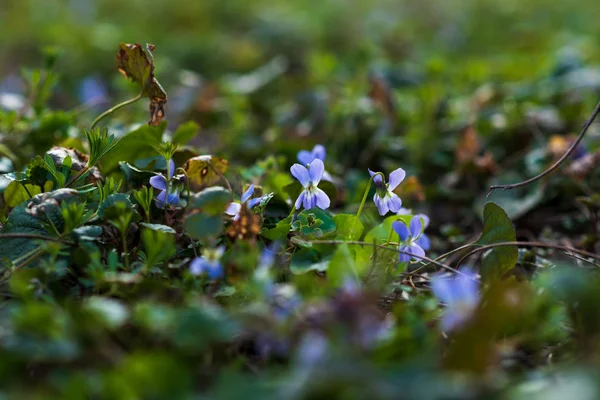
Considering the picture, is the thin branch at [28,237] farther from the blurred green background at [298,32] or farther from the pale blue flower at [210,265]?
the blurred green background at [298,32]

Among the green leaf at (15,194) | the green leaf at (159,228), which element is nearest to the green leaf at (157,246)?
the green leaf at (159,228)

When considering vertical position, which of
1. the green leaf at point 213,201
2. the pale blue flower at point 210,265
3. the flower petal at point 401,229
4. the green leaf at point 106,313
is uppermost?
the flower petal at point 401,229

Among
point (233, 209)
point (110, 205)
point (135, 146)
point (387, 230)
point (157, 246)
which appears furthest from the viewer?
point (135, 146)

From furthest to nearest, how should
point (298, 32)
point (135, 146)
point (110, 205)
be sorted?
point (298, 32) → point (135, 146) → point (110, 205)

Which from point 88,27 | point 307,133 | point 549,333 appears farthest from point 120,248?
point 88,27

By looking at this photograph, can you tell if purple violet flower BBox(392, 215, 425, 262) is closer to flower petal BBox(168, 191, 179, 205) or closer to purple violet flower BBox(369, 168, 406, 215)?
purple violet flower BBox(369, 168, 406, 215)

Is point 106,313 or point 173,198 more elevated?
point 173,198

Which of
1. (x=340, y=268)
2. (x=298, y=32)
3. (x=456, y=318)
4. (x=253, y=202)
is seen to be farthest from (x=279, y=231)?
(x=298, y=32)

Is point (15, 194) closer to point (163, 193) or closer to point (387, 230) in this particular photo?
point (163, 193)

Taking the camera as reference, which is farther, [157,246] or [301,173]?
[301,173]
